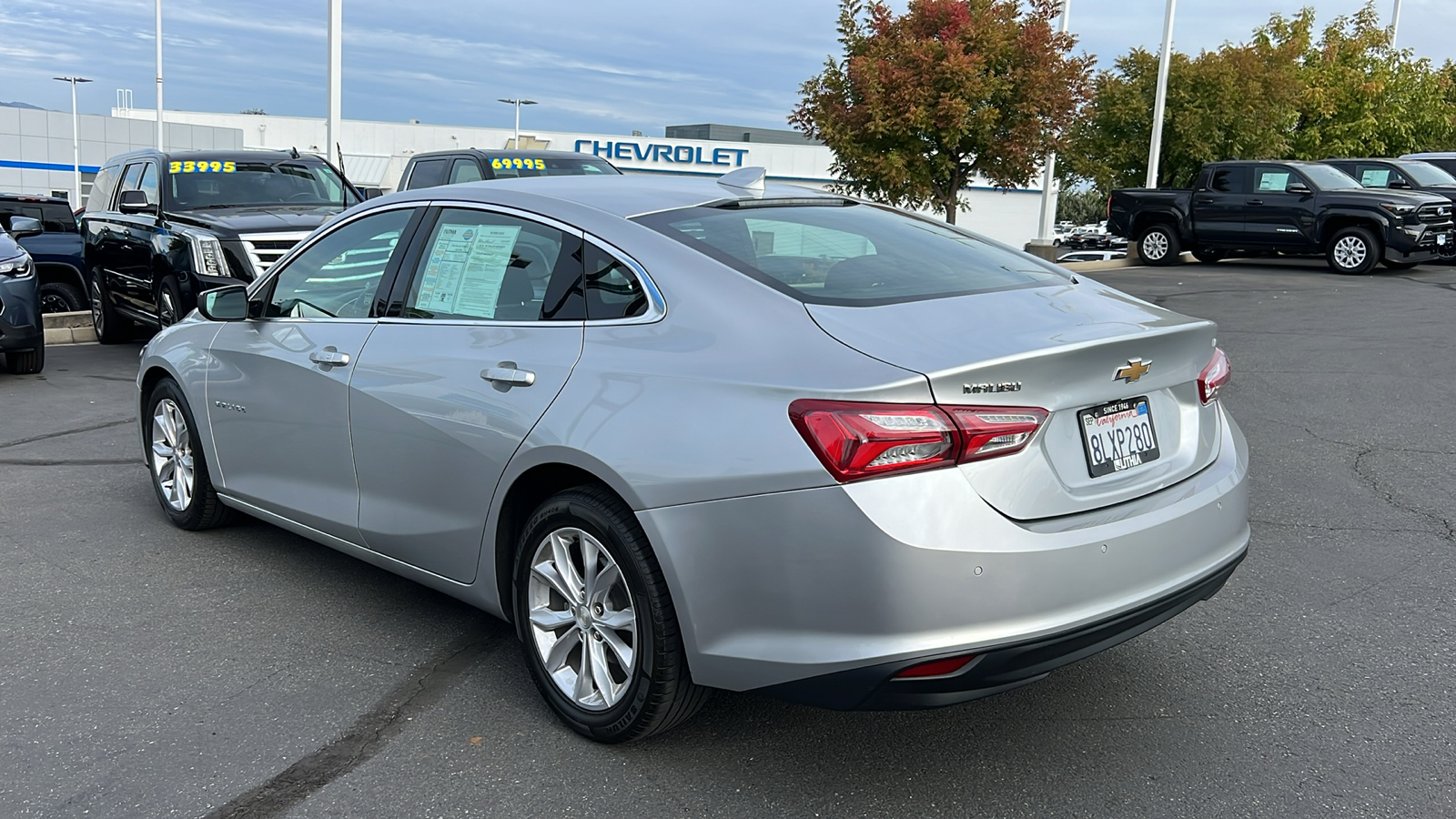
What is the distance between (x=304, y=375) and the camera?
15.1ft

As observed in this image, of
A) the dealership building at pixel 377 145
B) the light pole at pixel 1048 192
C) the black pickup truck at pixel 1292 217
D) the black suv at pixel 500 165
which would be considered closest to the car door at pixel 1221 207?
the black pickup truck at pixel 1292 217

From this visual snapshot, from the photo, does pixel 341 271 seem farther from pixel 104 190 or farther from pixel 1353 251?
pixel 1353 251

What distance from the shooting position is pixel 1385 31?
3541 centimetres

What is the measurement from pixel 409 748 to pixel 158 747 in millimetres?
719

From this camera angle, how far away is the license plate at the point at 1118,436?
10.5ft

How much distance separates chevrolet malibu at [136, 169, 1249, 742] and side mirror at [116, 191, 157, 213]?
7437 millimetres

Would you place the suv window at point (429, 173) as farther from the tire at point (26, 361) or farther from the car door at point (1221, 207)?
the car door at point (1221, 207)

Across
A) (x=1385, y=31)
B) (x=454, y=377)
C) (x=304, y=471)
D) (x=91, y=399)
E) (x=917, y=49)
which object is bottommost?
(x=91, y=399)

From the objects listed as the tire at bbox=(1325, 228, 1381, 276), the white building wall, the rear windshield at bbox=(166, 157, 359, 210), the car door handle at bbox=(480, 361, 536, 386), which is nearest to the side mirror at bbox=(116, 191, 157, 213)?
the rear windshield at bbox=(166, 157, 359, 210)

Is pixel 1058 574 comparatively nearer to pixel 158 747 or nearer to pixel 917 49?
pixel 158 747

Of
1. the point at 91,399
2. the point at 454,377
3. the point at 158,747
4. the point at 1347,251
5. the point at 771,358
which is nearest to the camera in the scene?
the point at 771,358

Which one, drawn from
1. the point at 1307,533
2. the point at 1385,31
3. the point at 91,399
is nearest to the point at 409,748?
the point at 1307,533

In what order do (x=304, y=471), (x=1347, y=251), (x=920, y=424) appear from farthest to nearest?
(x=1347, y=251) < (x=304, y=471) < (x=920, y=424)

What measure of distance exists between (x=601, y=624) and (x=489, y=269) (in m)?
1.29
